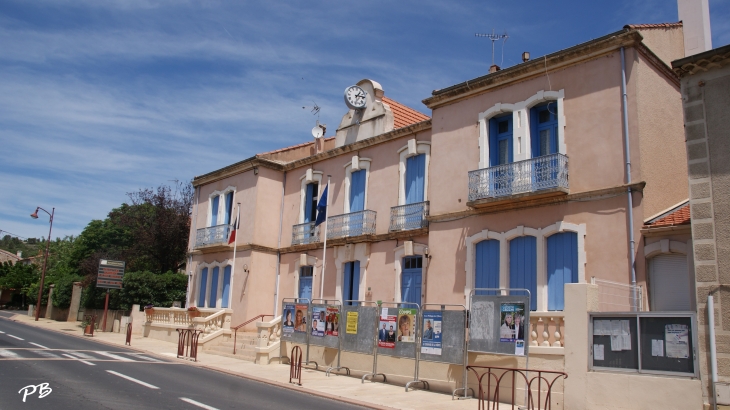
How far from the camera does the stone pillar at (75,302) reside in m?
40.1

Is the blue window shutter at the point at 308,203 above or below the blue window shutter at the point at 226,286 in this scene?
above

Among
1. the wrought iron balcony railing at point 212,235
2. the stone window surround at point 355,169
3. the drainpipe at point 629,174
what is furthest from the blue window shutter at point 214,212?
the drainpipe at point 629,174

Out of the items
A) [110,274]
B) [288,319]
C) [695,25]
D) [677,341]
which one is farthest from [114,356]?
[695,25]

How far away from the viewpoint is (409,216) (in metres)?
19.0

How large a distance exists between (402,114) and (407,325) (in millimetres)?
10196

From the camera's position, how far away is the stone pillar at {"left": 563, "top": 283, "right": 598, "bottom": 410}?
11.2 metres

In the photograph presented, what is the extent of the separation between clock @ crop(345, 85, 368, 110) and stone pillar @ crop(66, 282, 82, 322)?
27.3 meters

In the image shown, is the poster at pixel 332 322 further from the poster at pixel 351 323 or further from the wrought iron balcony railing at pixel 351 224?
the wrought iron balcony railing at pixel 351 224

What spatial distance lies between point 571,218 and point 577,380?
4129 millimetres

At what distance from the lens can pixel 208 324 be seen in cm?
2283

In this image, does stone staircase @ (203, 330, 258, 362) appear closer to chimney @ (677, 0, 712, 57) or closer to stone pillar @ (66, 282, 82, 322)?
chimney @ (677, 0, 712, 57)

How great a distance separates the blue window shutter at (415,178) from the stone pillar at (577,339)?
796 cm

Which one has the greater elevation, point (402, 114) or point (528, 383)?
point (402, 114)

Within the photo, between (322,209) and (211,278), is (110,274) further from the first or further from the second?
(322,209)
